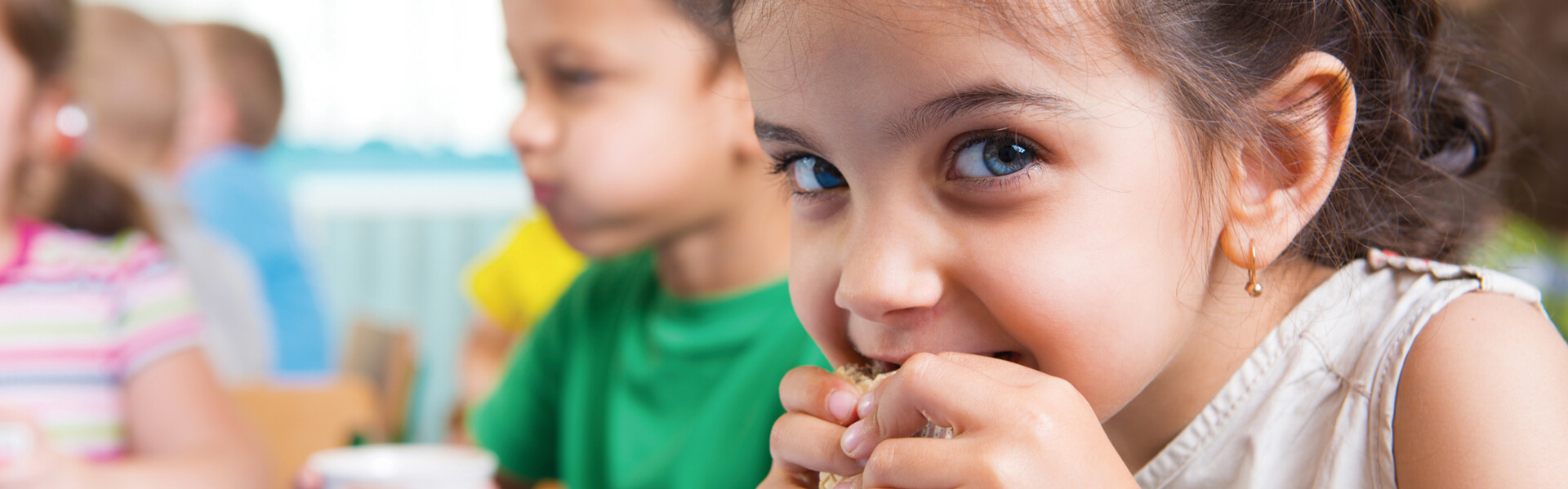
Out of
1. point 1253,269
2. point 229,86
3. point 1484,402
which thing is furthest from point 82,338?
point 229,86

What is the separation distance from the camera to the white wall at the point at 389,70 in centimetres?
351

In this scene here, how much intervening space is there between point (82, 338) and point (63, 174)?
0.94 ft

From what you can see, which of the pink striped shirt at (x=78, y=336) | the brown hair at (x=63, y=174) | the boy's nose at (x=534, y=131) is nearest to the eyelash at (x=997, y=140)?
the boy's nose at (x=534, y=131)

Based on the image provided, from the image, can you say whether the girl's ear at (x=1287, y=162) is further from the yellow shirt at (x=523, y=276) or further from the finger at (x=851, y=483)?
the yellow shirt at (x=523, y=276)

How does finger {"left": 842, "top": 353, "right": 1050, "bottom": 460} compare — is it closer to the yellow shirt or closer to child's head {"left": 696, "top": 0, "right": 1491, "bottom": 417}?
child's head {"left": 696, "top": 0, "right": 1491, "bottom": 417}

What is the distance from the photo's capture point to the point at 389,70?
3.59 metres

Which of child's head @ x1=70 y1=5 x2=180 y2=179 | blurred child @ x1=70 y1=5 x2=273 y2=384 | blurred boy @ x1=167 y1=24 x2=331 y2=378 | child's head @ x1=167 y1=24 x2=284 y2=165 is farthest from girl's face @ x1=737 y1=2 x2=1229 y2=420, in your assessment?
child's head @ x1=167 y1=24 x2=284 y2=165

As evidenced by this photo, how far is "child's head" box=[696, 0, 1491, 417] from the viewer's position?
0.50m

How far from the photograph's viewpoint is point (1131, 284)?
54 cm

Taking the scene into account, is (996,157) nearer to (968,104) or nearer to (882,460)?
(968,104)

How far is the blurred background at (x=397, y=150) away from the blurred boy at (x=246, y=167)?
0.60 meters

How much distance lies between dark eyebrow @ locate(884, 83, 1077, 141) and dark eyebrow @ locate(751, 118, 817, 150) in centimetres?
6

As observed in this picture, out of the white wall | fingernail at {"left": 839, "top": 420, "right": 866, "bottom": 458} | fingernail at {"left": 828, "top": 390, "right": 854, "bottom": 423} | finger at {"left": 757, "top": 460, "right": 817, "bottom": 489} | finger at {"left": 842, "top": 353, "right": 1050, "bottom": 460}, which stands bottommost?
finger at {"left": 757, "top": 460, "right": 817, "bottom": 489}

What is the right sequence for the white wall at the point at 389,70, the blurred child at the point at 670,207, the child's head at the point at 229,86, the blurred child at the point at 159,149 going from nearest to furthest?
the blurred child at the point at 670,207
the blurred child at the point at 159,149
the child's head at the point at 229,86
the white wall at the point at 389,70
